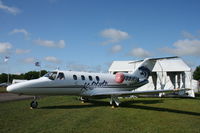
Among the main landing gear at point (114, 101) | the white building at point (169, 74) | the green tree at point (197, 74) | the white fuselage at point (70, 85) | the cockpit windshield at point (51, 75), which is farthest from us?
the green tree at point (197, 74)

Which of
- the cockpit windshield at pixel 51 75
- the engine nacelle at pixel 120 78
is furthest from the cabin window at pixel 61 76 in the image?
the engine nacelle at pixel 120 78

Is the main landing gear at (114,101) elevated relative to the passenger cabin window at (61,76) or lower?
lower

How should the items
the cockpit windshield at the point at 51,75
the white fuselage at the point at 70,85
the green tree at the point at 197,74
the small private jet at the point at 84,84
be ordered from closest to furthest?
the white fuselage at the point at 70,85
the small private jet at the point at 84,84
the cockpit windshield at the point at 51,75
the green tree at the point at 197,74

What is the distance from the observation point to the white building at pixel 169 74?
76.1 feet

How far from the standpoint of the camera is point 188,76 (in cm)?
2306

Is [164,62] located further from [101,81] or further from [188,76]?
[101,81]

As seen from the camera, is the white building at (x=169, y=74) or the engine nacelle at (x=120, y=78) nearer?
the engine nacelle at (x=120, y=78)

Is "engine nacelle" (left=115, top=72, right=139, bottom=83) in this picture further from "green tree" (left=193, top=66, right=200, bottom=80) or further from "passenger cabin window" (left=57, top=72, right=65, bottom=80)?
"green tree" (left=193, top=66, right=200, bottom=80)

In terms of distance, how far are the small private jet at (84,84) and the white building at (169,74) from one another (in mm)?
3098

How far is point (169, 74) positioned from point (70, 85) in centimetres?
1703

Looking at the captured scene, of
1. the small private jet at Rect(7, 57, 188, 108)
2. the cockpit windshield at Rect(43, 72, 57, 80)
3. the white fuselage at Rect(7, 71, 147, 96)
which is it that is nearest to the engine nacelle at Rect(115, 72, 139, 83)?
the small private jet at Rect(7, 57, 188, 108)

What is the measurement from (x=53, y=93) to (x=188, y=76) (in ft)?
55.2

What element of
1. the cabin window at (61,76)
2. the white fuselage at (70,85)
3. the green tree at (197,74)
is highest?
the green tree at (197,74)

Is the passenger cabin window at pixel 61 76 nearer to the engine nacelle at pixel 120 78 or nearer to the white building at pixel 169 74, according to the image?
the engine nacelle at pixel 120 78
